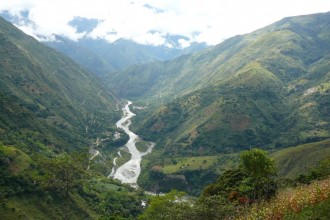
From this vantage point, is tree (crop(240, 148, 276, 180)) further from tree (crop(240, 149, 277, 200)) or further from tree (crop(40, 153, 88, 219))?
tree (crop(40, 153, 88, 219))

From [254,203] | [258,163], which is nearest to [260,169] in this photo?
[258,163]

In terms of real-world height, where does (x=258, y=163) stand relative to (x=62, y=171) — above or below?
above

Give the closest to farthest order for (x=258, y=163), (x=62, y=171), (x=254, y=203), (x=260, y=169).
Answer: (x=254, y=203)
(x=258, y=163)
(x=260, y=169)
(x=62, y=171)

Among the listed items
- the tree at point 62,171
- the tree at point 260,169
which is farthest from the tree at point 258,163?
the tree at point 62,171

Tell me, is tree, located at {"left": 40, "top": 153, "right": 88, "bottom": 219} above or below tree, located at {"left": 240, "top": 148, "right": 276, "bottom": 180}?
below

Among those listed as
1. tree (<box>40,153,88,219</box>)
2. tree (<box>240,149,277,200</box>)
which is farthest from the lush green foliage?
tree (<box>40,153,88,219</box>)

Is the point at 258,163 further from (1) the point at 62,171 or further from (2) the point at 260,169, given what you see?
(1) the point at 62,171

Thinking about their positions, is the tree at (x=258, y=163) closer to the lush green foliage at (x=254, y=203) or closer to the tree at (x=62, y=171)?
the lush green foliage at (x=254, y=203)

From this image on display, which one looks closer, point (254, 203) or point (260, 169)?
point (254, 203)

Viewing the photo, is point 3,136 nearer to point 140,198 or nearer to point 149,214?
point 140,198

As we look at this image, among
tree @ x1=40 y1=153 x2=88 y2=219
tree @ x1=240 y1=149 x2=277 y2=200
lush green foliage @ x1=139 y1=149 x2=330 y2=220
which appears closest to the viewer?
lush green foliage @ x1=139 y1=149 x2=330 y2=220

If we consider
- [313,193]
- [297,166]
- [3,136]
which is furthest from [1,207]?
[297,166]

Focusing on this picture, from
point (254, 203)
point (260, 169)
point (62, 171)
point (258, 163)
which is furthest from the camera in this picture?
point (62, 171)
